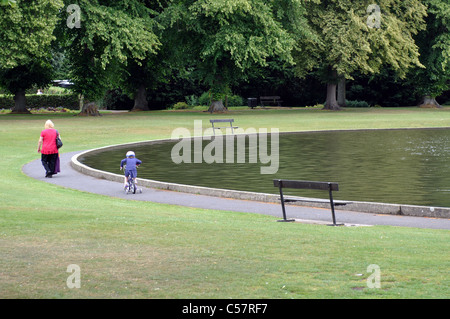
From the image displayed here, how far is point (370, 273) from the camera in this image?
24.8 ft

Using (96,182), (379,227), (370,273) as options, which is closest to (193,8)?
(96,182)

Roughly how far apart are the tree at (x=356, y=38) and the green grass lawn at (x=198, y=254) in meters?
43.1

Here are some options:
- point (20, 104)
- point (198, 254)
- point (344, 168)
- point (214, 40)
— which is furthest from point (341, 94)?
point (198, 254)

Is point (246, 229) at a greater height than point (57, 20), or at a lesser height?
lesser

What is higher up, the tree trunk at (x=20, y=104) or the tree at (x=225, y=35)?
the tree at (x=225, y=35)

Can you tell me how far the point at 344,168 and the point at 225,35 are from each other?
101 ft

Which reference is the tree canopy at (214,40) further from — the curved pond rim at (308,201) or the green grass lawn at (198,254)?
the green grass lawn at (198,254)

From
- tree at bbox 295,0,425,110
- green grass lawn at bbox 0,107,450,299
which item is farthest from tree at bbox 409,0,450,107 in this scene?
green grass lawn at bbox 0,107,450,299

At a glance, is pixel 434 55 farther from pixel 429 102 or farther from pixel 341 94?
pixel 341 94

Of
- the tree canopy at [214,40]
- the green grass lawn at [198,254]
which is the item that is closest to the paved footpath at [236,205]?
the green grass lawn at [198,254]

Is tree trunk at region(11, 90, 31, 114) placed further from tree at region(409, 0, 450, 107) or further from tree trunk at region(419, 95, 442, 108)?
tree trunk at region(419, 95, 442, 108)

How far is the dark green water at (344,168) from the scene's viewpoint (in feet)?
53.5
